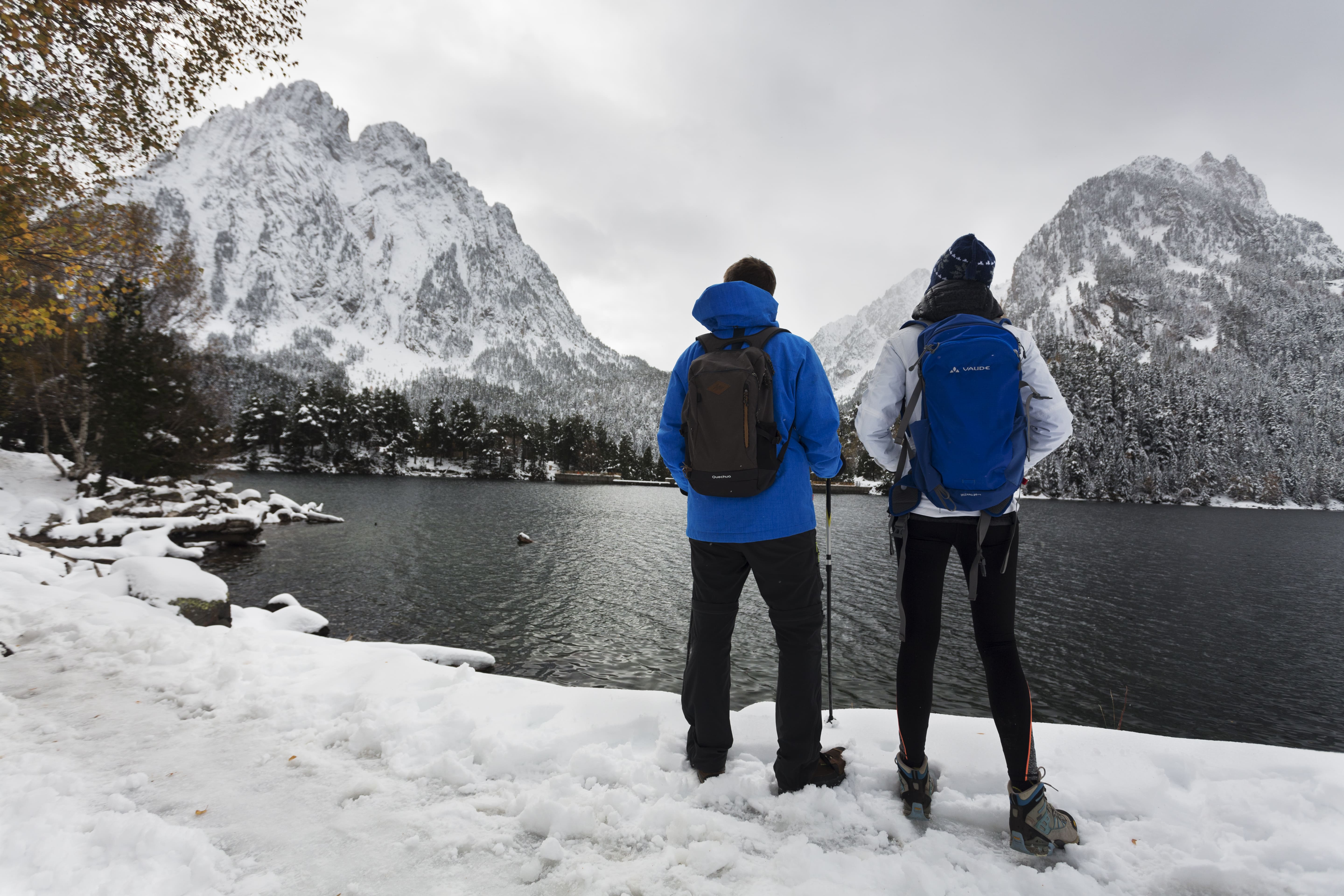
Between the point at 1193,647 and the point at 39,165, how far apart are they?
25403 millimetres

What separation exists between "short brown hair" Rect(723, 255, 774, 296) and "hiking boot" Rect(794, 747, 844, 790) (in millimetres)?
2733

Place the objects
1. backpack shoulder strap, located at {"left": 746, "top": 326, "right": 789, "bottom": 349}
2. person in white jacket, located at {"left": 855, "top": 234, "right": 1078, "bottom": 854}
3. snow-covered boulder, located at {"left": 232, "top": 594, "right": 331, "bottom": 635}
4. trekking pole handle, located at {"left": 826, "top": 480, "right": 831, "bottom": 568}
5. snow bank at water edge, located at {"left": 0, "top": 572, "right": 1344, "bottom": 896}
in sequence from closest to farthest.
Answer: snow bank at water edge, located at {"left": 0, "top": 572, "right": 1344, "bottom": 896} → person in white jacket, located at {"left": 855, "top": 234, "right": 1078, "bottom": 854} → backpack shoulder strap, located at {"left": 746, "top": 326, "right": 789, "bottom": 349} → trekking pole handle, located at {"left": 826, "top": 480, "right": 831, "bottom": 568} → snow-covered boulder, located at {"left": 232, "top": 594, "right": 331, "bottom": 635}

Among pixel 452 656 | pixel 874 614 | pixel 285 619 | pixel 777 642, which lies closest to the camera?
pixel 777 642

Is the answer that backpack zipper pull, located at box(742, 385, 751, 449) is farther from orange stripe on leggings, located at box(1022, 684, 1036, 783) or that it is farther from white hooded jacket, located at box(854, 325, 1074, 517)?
orange stripe on leggings, located at box(1022, 684, 1036, 783)

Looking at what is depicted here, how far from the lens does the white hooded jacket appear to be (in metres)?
2.79

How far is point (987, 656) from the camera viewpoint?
271 cm

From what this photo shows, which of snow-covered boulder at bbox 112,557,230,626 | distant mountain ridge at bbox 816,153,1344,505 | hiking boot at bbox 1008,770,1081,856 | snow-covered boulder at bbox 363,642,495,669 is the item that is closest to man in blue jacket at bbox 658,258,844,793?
hiking boot at bbox 1008,770,1081,856

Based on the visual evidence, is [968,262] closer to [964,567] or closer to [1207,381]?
[964,567]

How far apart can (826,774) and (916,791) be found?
45cm

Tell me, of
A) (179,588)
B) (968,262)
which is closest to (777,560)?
(968,262)

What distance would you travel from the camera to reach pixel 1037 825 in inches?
98.4

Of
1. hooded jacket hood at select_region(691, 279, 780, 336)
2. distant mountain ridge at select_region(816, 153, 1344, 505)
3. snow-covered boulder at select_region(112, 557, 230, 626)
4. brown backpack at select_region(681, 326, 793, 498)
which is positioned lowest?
snow-covered boulder at select_region(112, 557, 230, 626)

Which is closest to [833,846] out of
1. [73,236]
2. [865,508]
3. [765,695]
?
[765,695]

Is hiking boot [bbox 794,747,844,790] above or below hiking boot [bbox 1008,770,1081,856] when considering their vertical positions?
below
